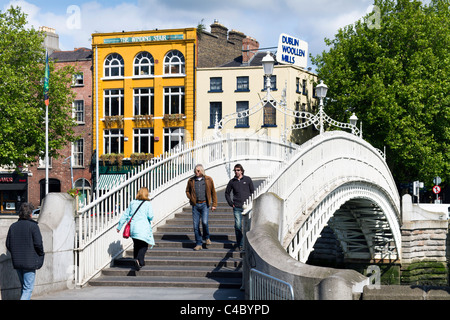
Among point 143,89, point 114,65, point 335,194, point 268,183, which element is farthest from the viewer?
point 114,65

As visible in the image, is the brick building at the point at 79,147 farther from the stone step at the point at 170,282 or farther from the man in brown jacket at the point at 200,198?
the stone step at the point at 170,282

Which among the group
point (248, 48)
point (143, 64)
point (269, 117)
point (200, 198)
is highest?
point (248, 48)

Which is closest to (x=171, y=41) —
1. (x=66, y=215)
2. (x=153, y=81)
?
(x=153, y=81)

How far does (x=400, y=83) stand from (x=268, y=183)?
3392cm

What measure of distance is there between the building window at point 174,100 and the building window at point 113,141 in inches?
145

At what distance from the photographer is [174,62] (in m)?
51.8

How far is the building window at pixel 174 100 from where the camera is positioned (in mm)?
51594

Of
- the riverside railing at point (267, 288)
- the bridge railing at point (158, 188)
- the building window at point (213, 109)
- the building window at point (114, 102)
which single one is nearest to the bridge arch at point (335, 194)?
the riverside railing at point (267, 288)

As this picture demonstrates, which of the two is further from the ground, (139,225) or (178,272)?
(139,225)

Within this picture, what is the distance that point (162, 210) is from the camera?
15758mm

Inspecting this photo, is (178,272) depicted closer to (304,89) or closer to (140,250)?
(140,250)

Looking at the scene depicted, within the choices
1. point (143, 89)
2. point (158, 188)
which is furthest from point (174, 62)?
point (158, 188)

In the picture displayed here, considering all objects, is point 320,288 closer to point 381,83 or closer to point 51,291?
point 51,291

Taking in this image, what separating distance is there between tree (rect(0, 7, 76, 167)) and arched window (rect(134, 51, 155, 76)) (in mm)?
10012
